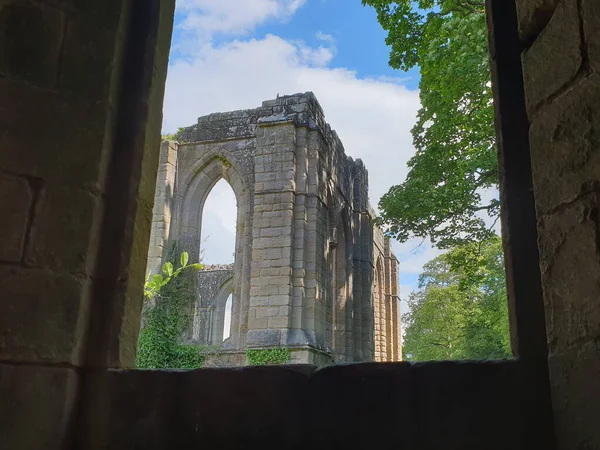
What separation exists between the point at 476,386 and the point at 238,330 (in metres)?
13.1

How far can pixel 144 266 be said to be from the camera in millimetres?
2314

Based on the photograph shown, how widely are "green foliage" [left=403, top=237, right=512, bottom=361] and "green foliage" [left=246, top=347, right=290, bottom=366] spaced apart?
13.3 ft

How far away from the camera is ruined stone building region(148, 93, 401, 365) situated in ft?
45.7

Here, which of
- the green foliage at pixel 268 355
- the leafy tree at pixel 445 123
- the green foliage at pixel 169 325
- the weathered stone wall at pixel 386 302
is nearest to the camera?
the leafy tree at pixel 445 123

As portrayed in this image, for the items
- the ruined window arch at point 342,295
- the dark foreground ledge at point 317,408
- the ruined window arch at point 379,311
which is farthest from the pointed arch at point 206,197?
the dark foreground ledge at point 317,408

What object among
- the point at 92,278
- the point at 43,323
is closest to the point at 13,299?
the point at 43,323

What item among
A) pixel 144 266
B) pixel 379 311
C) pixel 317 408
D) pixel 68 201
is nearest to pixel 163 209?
pixel 379 311

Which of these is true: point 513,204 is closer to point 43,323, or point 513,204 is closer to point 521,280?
point 521,280

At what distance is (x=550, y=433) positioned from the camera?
1629 millimetres

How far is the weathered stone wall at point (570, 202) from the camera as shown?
4.89 feet

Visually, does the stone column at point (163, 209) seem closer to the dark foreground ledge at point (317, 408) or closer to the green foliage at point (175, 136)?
the green foliage at point (175, 136)

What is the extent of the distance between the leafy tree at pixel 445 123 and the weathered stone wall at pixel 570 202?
25.2ft

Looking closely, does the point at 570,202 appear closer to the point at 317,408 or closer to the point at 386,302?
the point at 317,408

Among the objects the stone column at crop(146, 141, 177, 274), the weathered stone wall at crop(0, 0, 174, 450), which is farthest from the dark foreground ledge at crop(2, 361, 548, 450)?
the stone column at crop(146, 141, 177, 274)
